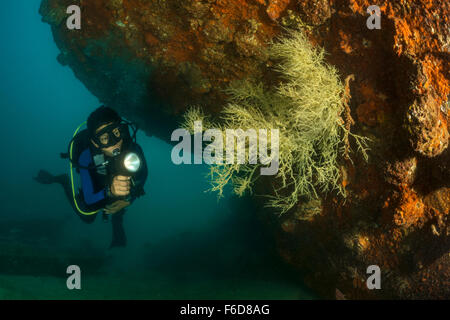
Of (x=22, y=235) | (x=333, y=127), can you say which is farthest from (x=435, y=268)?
(x=22, y=235)

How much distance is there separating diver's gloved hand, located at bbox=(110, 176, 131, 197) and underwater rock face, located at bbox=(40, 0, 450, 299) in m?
1.71

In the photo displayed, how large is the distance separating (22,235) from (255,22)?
1114 centimetres

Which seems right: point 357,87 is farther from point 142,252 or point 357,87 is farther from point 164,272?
point 142,252

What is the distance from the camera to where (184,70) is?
3.66 metres

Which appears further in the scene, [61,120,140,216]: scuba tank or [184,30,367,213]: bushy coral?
[61,120,140,216]: scuba tank

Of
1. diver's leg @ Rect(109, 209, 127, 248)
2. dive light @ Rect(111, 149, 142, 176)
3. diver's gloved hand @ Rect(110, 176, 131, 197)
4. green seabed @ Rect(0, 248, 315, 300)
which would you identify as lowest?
green seabed @ Rect(0, 248, 315, 300)

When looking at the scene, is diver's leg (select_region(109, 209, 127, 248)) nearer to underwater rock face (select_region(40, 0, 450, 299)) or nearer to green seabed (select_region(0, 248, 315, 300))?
green seabed (select_region(0, 248, 315, 300))

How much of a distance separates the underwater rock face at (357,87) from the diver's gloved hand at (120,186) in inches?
67.3

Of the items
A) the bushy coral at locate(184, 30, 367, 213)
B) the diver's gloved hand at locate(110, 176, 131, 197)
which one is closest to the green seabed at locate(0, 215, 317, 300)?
the diver's gloved hand at locate(110, 176, 131, 197)

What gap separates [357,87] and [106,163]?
395 centimetres

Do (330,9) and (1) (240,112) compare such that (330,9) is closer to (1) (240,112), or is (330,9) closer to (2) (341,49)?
(2) (341,49)

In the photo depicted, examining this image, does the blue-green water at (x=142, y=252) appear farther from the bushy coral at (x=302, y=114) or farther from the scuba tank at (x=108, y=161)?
the bushy coral at (x=302, y=114)

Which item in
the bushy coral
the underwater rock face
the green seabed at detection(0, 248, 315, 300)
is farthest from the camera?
the green seabed at detection(0, 248, 315, 300)

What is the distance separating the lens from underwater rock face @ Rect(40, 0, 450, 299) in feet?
7.48
